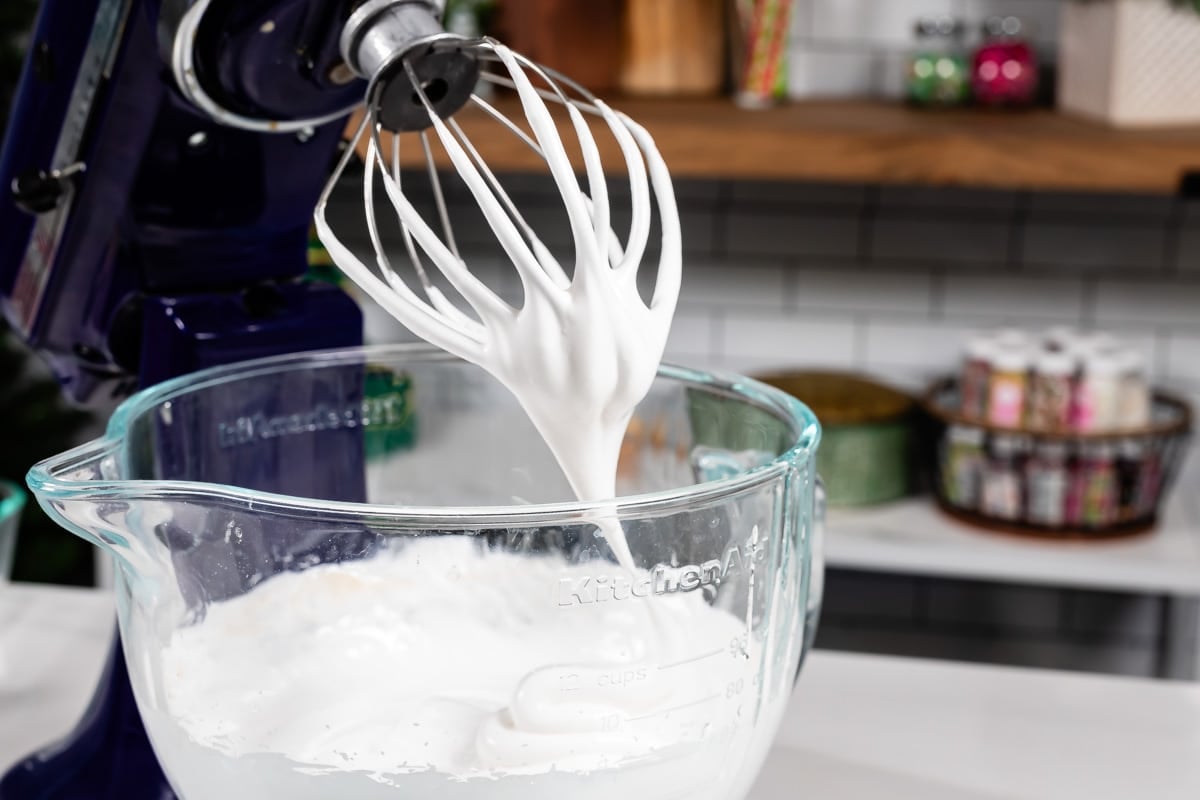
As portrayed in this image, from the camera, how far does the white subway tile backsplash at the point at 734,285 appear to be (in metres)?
1.74

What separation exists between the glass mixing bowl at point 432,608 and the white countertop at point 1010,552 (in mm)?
959

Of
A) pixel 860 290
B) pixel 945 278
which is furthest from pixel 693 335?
pixel 945 278

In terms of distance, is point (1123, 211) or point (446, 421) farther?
point (1123, 211)

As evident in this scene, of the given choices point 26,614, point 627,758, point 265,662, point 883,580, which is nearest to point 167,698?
point 265,662

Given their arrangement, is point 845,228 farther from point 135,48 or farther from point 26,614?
point 135,48

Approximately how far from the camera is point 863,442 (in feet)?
4.78

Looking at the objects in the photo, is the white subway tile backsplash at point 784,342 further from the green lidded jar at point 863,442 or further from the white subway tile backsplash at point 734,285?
the green lidded jar at point 863,442

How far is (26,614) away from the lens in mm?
671

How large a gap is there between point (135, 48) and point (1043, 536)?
1168 millimetres

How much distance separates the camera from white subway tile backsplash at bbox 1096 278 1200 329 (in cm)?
165

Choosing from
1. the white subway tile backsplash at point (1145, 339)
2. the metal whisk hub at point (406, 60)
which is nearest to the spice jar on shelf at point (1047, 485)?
the white subway tile backsplash at point (1145, 339)

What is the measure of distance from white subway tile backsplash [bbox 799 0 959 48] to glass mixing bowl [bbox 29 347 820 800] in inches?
50.1

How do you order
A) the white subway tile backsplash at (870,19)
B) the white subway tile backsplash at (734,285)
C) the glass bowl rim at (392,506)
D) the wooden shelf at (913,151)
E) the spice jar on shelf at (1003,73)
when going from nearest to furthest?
the glass bowl rim at (392,506), the wooden shelf at (913,151), the spice jar on shelf at (1003,73), the white subway tile backsplash at (870,19), the white subway tile backsplash at (734,285)

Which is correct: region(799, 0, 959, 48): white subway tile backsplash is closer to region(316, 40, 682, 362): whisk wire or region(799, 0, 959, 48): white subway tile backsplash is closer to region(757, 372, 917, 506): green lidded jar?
region(757, 372, 917, 506): green lidded jar
